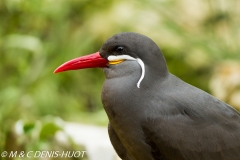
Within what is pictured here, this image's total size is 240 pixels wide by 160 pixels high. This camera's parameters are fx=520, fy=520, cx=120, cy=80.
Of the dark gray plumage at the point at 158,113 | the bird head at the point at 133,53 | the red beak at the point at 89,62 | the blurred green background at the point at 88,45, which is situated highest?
the bird head at the point at 133,53

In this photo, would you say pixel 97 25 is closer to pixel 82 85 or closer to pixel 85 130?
pixel 82 85

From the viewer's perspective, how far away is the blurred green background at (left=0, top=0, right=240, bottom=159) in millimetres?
4914

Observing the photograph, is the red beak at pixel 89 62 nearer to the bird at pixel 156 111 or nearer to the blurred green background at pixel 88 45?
the bird at pixel 156 111

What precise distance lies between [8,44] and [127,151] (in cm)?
275

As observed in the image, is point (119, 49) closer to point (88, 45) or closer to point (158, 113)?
point (158, 113)

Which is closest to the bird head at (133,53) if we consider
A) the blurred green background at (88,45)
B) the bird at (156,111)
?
the bird at (156,111)

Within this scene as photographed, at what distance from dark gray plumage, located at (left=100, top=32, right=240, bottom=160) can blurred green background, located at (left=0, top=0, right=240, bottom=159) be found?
2.07 meters

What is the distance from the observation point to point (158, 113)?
90.7 inches

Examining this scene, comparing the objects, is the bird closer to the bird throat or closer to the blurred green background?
the bird throat

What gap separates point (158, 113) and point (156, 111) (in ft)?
0.04

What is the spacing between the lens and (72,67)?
2555 mm

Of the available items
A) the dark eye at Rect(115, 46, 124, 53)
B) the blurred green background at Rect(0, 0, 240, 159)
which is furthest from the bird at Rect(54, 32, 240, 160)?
the blurred green background at Rect(0, 0, 240, 159)

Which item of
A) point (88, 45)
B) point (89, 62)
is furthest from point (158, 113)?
point (88, 45)

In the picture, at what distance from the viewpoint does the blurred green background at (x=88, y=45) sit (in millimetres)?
4914
